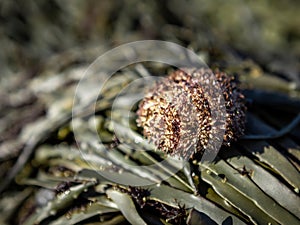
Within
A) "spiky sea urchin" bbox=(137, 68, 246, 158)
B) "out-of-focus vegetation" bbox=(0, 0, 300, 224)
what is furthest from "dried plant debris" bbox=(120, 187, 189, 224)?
"spiky sea urchin" bbox=(137, 68, 246, 158)

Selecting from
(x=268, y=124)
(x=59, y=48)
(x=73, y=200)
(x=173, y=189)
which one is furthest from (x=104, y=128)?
(x=59, y=48)

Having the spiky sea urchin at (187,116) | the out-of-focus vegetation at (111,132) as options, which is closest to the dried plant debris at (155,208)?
the out-of-focus vegetation at (111,132)

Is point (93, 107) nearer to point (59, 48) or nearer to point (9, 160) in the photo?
point (9, 160)

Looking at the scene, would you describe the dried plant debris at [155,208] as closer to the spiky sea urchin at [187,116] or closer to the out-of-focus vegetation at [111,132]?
the out-of-focus vegetation at [111,132]

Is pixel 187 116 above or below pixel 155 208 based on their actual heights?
above

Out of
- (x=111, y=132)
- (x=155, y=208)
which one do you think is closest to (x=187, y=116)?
(x=155, y=208)

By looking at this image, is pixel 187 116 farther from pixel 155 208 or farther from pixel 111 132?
pixel 111 132
